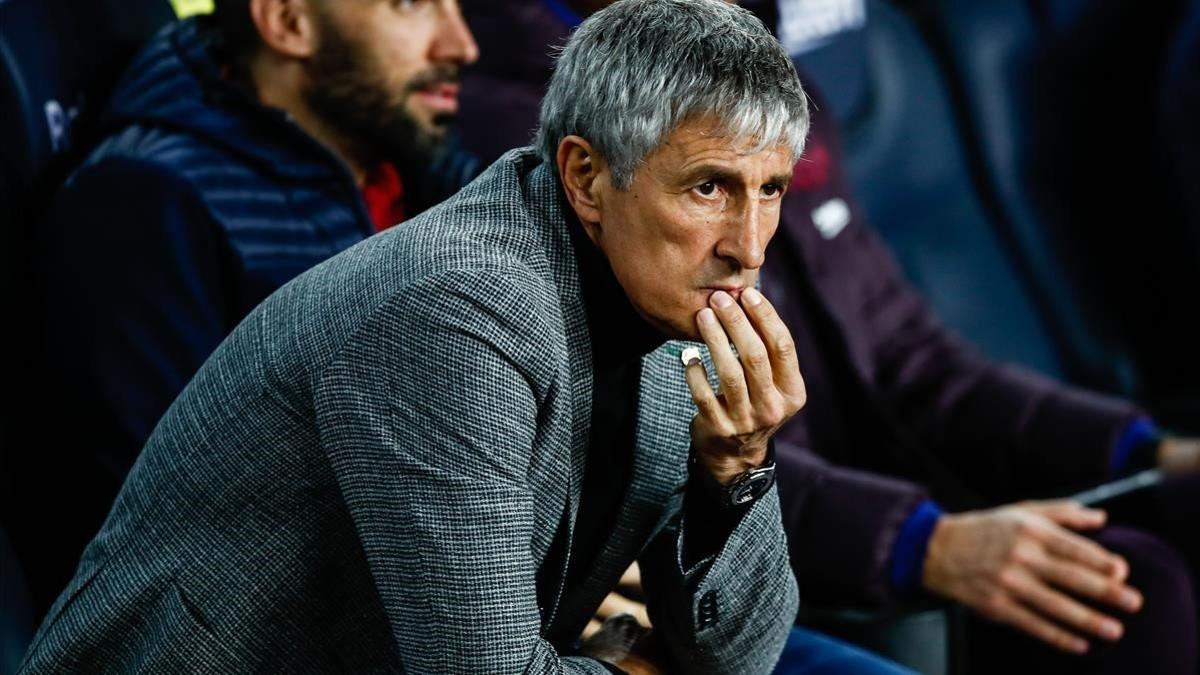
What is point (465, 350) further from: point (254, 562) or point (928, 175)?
point (928, 175)

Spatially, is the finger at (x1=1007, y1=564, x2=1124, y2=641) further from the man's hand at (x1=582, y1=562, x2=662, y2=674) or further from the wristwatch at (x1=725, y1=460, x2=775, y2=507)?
the wristwatch at (x1=725, y1=460, x2=775, y2=507)

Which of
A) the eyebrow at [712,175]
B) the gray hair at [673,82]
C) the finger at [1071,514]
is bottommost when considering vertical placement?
the finger at [1071,514]

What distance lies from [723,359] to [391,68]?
3.19ft

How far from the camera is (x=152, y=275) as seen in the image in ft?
5.62

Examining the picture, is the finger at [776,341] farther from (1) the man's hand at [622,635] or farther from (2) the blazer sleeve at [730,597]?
(1) the man's hand at [622,635]

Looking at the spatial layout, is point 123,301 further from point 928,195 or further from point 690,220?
point 928,195

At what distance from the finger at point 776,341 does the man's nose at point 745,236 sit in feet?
0.11

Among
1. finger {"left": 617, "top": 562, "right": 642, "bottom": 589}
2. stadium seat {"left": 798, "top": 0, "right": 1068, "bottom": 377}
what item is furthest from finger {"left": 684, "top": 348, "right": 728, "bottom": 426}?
stadium seat {"left": 798, "top": 0, "right": 1068, "bottom": 377}

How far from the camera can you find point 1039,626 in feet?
6.29

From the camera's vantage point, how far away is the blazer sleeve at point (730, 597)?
4.37 feet

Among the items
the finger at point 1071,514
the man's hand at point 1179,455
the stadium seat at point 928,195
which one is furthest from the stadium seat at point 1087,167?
the finger at point 1071,514

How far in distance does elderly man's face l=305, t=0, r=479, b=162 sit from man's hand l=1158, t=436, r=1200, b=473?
3.74 feet

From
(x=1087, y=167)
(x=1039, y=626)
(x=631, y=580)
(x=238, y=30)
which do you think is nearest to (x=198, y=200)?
(x=238, y=30)

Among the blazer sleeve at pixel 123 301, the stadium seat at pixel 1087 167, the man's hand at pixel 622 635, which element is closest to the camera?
the man's hand at pixel 622 635
